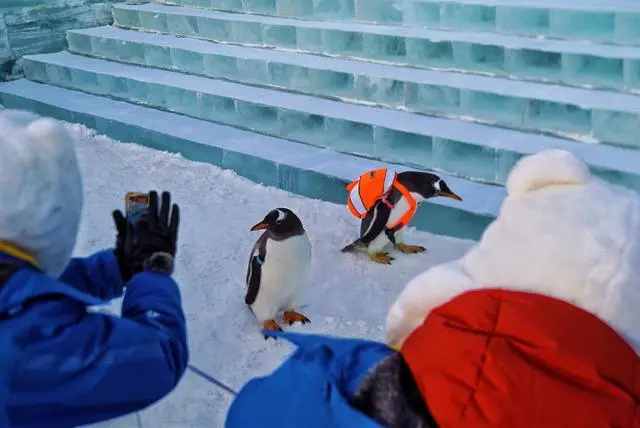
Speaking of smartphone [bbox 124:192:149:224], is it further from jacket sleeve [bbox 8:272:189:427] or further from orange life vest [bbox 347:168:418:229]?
orange life vest [bbox 347:168:418:229]

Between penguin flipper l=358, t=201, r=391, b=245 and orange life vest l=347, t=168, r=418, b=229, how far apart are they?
0.01m

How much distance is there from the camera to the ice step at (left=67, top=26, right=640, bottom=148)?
2.91 m

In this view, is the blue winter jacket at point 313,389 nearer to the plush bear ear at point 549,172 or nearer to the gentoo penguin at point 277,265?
the plush bear ear at point 549,172

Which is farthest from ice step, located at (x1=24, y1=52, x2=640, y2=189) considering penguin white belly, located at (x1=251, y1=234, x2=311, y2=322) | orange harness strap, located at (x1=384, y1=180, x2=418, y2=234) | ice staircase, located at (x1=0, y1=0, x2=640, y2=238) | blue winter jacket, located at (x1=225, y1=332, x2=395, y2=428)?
blue winter jacket, located at (x1=225, y1=332, x2=395, y2=428)

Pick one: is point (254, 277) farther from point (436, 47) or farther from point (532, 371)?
point (436, 47)

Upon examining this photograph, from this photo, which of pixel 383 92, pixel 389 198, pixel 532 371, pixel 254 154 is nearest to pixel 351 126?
pixel 383 92

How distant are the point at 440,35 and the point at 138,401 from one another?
110 inches

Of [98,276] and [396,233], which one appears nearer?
[98,276]

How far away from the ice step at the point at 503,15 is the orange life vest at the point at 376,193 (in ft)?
4.28

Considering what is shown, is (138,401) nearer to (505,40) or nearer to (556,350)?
(556,350)

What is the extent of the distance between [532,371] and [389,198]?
1.73m

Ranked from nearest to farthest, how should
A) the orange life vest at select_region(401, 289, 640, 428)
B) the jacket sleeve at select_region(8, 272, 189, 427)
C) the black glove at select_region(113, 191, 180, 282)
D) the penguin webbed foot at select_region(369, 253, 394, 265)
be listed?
the orange life vest at select_region(401, 289, 640, 428), the jacket sleeve at select_region(8, 272, 189, 427), the black glove at select_region(113, 191, 180, 282), the penguin webbed foot at select_region(369, 253, 394, 265)

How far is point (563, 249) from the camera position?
2.92 ft

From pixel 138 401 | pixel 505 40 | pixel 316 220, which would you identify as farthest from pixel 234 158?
pixel 138 401
